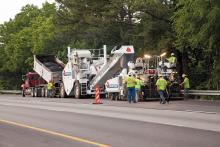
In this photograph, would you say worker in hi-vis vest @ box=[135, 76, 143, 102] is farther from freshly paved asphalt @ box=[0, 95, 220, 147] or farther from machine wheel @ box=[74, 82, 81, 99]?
freshly paved asphalt @ box=[0, 95, 220, 147]

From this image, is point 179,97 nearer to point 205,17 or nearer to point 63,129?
point 205,17

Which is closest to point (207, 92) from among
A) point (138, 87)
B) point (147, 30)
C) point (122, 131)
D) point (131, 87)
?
point (138, 87)

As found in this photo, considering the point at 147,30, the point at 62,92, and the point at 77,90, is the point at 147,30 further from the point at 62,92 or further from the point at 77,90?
the point at 62,92

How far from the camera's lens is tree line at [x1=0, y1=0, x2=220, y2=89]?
97.0ft

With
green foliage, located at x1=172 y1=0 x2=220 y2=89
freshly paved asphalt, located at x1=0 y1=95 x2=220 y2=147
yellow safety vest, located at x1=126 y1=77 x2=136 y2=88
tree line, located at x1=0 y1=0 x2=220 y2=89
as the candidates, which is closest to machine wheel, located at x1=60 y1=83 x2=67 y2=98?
tree line, located at x1=0 y1=0 x2=220 y2=89

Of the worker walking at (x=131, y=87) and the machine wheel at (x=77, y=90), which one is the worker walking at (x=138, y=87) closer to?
the worker walking at (x=131, y=87)

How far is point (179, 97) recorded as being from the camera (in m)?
31.5

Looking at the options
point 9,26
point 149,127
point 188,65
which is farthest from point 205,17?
point 9,26

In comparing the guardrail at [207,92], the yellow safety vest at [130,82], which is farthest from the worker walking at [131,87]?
the guardrail at [207,92]

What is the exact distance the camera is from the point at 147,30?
124 ft

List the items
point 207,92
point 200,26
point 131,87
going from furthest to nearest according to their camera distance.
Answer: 1. point 207,92
2. point 200,26
3. point 131,87

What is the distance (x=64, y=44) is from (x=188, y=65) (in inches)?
1115

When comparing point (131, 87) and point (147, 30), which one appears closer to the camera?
point (131, 87)

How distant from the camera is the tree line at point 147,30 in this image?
29562mm
